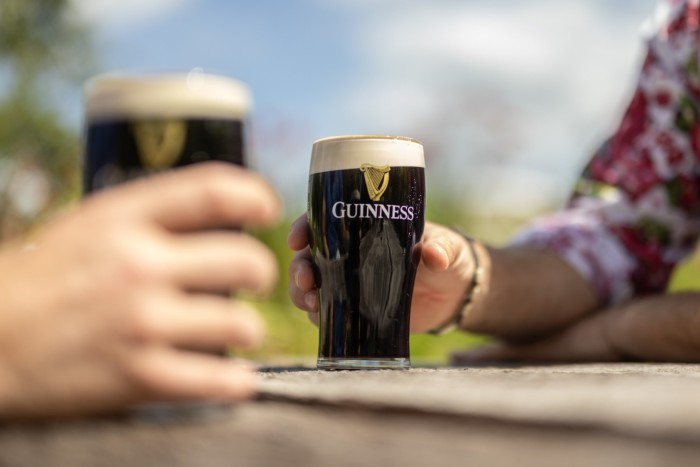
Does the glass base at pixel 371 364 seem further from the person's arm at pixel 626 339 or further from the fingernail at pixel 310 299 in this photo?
the person's arm at pixel 626 339

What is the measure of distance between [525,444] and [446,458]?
0.22ft

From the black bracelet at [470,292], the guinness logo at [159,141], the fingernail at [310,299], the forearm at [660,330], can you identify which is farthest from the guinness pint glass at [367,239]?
the forearm at [660,330]

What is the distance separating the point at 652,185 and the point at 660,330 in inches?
28.4

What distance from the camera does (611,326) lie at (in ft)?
7.20

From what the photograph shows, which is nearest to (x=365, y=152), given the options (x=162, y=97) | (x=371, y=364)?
(x=371, y=364)

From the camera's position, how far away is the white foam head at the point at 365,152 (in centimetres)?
140

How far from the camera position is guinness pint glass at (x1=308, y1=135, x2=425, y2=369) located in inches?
54.7

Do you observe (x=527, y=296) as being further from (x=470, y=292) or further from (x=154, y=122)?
(x=154, y=122)

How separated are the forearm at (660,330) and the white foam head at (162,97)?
1439 millimetres

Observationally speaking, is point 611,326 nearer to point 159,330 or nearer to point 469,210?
point 159,330

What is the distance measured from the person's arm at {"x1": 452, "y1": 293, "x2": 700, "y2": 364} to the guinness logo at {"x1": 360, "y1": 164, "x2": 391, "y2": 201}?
0.96 meters

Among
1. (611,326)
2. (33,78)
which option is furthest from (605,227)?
(33,78)

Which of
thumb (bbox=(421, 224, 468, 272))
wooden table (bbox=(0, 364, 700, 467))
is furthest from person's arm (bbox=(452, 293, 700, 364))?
wooden table (bbox=(0, 364, 700, 467))

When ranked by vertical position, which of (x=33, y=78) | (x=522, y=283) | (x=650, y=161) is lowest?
(x=522, y=283)
